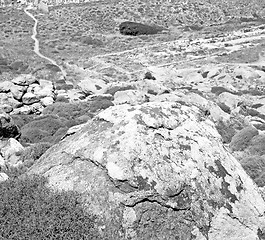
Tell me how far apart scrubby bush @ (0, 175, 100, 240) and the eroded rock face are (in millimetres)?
318

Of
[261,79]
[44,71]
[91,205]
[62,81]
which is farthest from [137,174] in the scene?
[261,79]

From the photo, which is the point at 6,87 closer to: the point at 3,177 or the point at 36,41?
the point at 3,177

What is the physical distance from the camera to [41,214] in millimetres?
6254

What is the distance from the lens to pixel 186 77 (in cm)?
4681

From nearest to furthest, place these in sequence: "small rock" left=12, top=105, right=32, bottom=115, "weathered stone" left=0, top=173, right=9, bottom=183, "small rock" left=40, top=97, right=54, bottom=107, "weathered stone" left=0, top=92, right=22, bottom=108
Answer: "weathered stone" left=0, top=173, right=9, bottom=183, "small rock" left=12, top=105, right=32, bottom=115, "weathered stone" left=0, top=92, right=22, bottom=108, "small rock" left=40, top=97, right=54, bottom=107

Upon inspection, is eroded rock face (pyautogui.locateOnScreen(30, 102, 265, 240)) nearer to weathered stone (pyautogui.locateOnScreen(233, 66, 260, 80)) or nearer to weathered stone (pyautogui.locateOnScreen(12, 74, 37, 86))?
weathered stone (pyautogui.locateOnScreen(12, 74, 37, 86))

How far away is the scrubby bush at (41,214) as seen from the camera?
5.97 meters

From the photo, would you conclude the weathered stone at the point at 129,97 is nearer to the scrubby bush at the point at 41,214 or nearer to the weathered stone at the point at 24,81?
the weathered stone at the point at 24,81

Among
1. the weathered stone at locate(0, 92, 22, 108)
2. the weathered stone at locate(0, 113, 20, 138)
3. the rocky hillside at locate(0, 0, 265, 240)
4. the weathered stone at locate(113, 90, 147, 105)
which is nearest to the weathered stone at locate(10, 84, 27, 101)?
the rocky hillside at locate(0, 0, 265, 240)

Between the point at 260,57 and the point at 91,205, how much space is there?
54608 mm

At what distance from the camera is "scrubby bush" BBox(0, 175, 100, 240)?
19.6 feet

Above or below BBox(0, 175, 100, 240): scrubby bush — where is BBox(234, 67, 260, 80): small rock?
below

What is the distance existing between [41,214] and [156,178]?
225cm

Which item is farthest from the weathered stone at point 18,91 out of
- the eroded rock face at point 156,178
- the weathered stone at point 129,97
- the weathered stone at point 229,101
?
the eroded rock face at point 156,178
